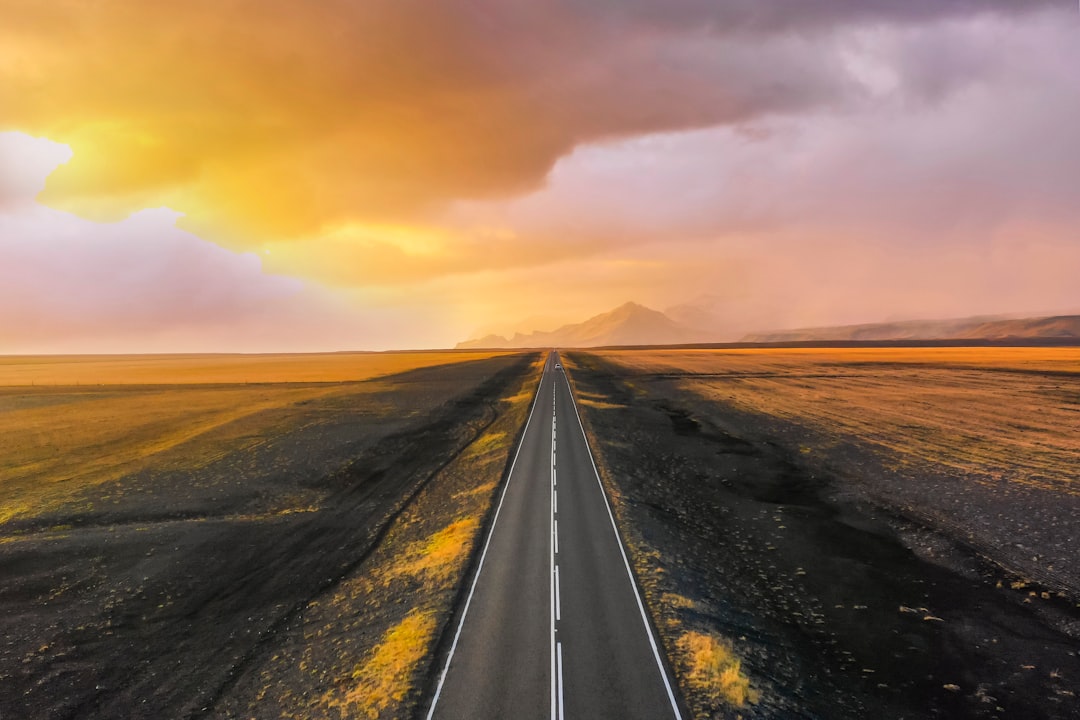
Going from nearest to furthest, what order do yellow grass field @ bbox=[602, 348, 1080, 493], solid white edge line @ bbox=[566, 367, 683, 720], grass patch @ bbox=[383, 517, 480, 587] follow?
solid white edge line @ bbox=[566, 367, 683, 720] < grass patch @ bbox=[383, 517, 480, 587] < yellow grass field @ bbox=[602, 348, 1080, 493]

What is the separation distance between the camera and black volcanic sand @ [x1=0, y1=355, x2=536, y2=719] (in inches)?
673

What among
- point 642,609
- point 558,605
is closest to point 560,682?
point 558,605

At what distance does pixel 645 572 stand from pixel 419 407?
52588mm

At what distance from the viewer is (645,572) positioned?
22328mm

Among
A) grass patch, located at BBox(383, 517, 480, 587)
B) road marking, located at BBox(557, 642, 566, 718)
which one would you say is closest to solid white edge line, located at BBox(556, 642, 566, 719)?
road marking, located at BBox(557, 642, 566, 718)

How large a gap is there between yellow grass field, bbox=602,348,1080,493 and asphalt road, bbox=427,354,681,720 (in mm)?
30541

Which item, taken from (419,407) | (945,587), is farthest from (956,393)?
(419,407)

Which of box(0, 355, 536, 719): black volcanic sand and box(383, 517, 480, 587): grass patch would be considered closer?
box(0, 355, 536, 719): black volcanic sand

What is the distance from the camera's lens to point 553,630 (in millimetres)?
17703

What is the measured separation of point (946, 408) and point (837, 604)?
5596 centimetres

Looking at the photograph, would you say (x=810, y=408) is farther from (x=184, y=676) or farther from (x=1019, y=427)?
(x=184, y=676)

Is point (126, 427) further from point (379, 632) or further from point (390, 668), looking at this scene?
point (390, 668)

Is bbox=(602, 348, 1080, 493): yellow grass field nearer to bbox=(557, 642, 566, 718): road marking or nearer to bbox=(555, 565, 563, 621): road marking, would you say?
bbox=(555, 565, 563, 621): road marking

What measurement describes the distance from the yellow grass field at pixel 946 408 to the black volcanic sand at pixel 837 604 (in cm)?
1343
